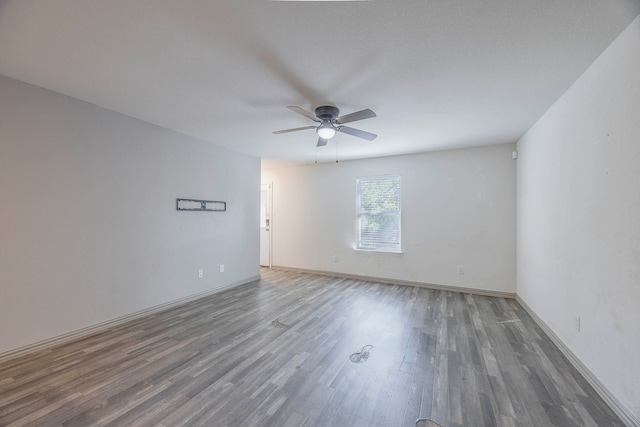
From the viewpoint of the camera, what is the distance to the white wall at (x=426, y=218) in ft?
14.1

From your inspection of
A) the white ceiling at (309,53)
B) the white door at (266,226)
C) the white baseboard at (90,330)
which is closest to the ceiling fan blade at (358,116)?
the white ceiling at (309,53)

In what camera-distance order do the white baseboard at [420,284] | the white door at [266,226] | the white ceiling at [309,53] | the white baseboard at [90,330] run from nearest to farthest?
the white ceiling at [309,53] < the white baseboard at [90,330] < the white baseboard at [420,284] < the white door at [266,226]

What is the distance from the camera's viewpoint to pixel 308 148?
14.9ft

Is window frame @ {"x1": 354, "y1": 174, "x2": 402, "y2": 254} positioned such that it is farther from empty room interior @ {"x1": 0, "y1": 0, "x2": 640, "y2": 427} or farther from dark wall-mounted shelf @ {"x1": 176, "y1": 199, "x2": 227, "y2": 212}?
dark wall-mounted shelf @ {"x1": 176, "y1": 199, "x2": 227, "y2": 212}

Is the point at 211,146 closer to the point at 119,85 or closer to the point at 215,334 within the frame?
the point at 119,85

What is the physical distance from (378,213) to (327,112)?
9.78ft

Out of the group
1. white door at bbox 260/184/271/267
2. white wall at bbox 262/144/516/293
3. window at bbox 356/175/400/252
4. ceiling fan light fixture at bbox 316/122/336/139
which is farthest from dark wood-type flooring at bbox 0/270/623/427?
white door at bbox 260/184/271/267

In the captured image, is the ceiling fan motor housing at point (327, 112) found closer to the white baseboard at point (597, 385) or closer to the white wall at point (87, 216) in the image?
the white wall at point (87, 216)

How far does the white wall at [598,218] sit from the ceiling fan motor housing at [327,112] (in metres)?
2.06

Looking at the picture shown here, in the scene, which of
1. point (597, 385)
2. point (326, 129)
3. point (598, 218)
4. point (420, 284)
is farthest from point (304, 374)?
point (420, 284)

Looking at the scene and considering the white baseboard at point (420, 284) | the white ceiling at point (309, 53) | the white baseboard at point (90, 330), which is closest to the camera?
the white ceiling at point (309, 53)

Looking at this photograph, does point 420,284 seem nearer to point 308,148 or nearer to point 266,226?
point 308,148

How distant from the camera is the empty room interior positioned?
5.46 feet

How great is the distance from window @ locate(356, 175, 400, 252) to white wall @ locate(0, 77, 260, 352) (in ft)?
9.53
